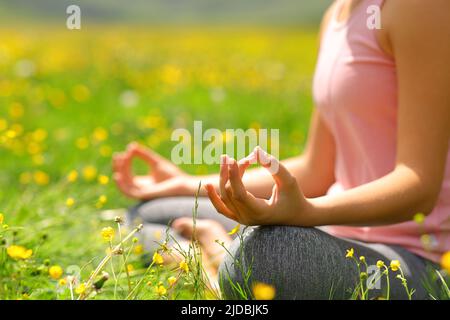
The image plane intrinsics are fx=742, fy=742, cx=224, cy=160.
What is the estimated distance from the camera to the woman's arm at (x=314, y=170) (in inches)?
87.4

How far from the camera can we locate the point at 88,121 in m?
4.38

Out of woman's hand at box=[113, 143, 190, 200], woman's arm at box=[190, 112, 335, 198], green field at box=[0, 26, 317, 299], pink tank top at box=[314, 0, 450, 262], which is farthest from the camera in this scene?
woman's hand at box=[113, 143, 190, 200]

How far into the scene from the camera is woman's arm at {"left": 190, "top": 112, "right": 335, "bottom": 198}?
2221mm

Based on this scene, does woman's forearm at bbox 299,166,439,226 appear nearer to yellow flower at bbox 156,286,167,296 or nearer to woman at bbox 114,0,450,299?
woman at bbox 114,0,450,299

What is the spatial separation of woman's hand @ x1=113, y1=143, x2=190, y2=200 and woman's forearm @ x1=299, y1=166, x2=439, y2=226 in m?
1.03

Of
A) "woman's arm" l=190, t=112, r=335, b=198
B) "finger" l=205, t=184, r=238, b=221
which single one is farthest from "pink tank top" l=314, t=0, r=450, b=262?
"finger" l=205, t=184, r=238, b=221

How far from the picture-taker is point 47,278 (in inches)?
71.1

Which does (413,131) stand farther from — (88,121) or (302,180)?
(88,121)

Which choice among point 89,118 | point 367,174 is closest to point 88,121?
point 89,118

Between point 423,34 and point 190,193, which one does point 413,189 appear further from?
point 190,193

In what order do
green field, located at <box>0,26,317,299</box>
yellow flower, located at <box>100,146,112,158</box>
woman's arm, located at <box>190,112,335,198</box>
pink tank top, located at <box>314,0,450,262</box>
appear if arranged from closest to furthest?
pink tank top, located at <box>314,0,450,262</box>
green field, located at <box>0,26,317,299</box>
woman's arm, located at <box>190,112,335,198</box>
yellow flower, located at <box>100,146,112,158</box>
